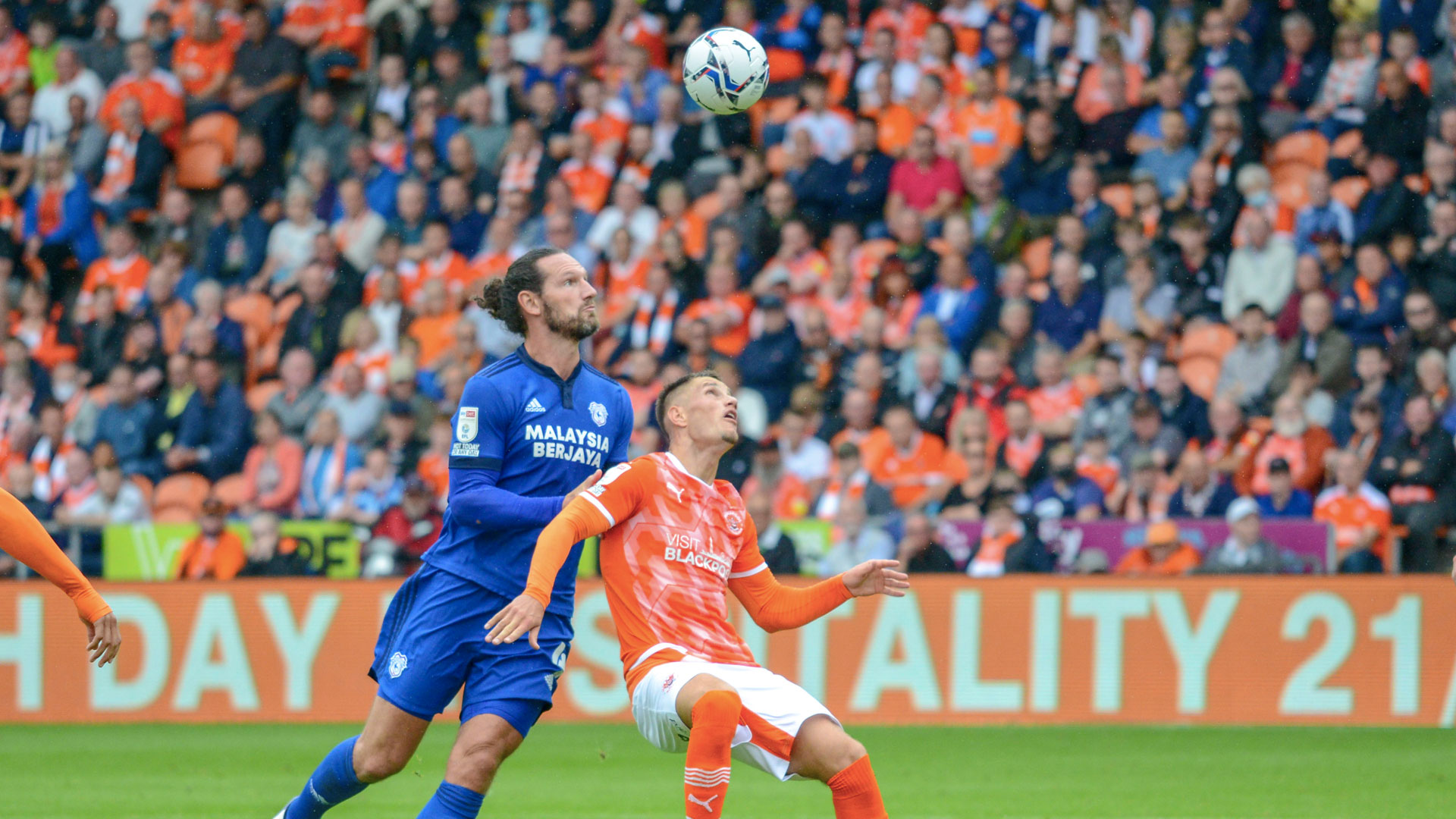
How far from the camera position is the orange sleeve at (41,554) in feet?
18.9

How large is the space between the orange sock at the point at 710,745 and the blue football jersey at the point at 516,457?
0.65 metres

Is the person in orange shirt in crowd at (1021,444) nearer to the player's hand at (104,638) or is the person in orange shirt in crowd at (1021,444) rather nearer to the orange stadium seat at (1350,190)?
the orange stadium seat at (1350,190)

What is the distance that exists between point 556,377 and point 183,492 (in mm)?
9929

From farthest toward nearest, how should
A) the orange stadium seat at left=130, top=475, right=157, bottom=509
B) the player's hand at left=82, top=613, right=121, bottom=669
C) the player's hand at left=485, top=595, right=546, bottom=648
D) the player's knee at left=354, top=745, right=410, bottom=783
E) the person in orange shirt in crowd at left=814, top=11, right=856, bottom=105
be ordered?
1. the person in orange shirt in crowd at left=814, top=11, right=856, bottom=105
2. the orange stadium seat at left=130, top=475, right=157, bottom=509
3. the player's knee at left=354, top=745, right=410, bottom=783
4. the player's hand at left=82, top=613, right=121, bottom=669
5. the player's hand at left=485, top=595, right=546, bottom=648

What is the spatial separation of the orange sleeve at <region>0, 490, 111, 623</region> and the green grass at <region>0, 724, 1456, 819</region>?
2.42 m

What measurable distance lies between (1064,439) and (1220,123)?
3231 mm

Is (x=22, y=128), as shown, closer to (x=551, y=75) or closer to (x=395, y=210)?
(x=395, y=210)

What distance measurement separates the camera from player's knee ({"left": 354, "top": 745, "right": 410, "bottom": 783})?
592cm

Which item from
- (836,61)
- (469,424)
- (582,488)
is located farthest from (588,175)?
(582,488)

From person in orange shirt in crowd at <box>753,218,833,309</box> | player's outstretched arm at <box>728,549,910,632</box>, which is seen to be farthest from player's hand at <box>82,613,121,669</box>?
person in orange shirt in crowd at <box>753,218,833,309</box>

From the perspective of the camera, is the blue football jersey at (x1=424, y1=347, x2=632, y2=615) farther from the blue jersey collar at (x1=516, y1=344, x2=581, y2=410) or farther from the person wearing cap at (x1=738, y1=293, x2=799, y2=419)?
the person wearing cap at (x1=738, y1=293, x2=799, y2=419)

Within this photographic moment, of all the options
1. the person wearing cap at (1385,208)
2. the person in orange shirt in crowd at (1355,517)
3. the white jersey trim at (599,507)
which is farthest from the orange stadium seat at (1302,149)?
the white jersey trim at (599,507)

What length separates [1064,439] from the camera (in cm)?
1371

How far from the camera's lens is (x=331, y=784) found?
19.8ft
